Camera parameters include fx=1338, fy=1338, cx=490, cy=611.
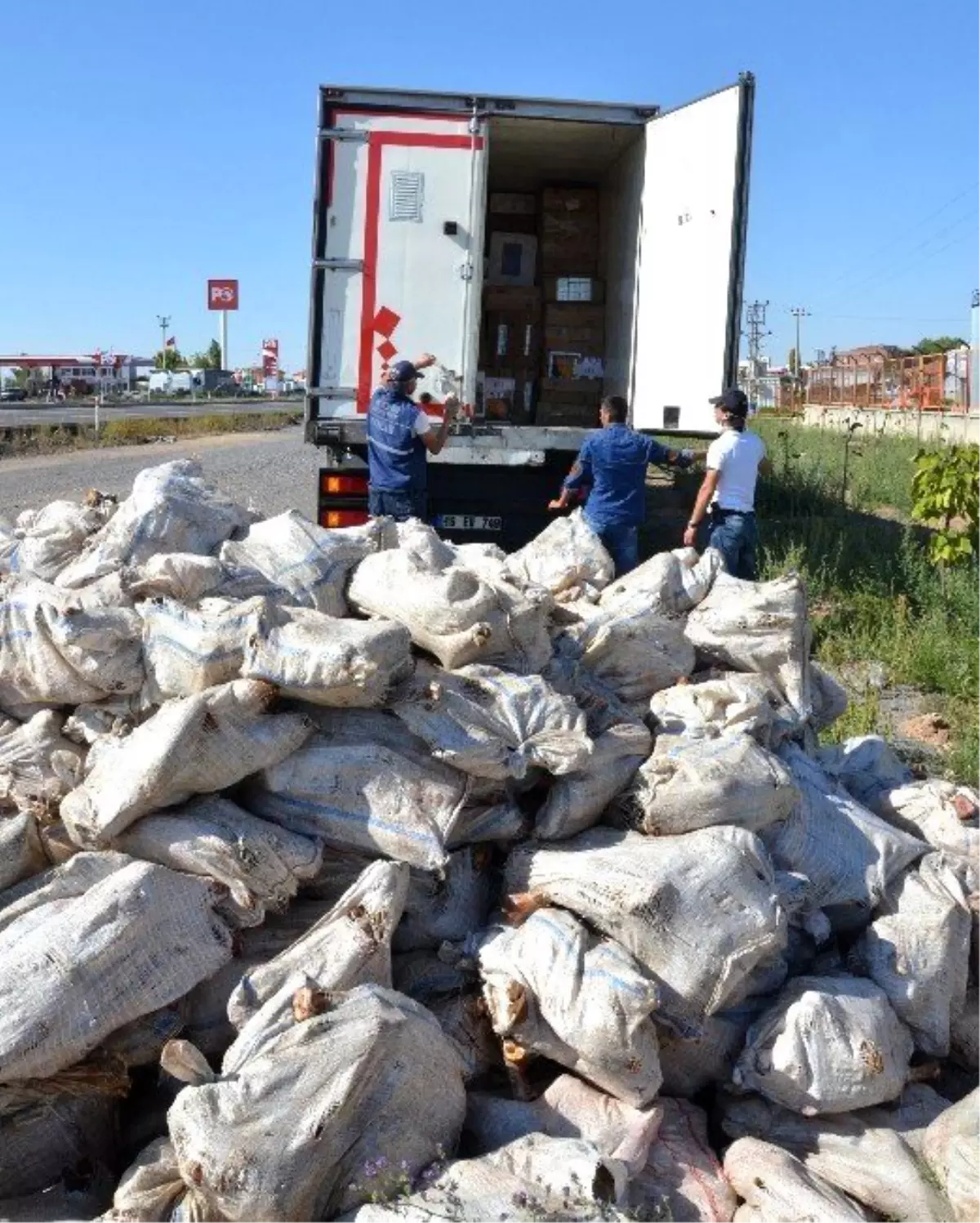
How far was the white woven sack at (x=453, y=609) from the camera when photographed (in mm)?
3568

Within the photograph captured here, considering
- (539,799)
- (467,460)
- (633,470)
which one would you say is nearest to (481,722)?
(539,799)

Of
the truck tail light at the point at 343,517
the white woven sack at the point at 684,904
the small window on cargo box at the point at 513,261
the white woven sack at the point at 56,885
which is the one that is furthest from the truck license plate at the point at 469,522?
the white woven sack at the point at 56,885

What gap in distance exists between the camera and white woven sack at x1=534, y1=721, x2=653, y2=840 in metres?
3.40

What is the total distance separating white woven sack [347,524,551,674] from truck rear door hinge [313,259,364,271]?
15.2ft

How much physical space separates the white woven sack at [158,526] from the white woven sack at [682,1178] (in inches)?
86.0

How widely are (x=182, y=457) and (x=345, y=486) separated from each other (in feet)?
40.1

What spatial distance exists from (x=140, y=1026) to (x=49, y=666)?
101 centimetres

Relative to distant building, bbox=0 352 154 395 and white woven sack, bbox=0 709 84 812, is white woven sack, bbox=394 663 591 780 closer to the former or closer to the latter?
white woven sack, bbox=0 709 84 812

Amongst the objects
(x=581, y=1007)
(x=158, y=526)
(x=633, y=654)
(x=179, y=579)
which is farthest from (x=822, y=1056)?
(x=158, y=526)

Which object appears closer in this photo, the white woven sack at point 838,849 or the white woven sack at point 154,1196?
the white woven sack at point 154,1196

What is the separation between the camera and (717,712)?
12.5 ft

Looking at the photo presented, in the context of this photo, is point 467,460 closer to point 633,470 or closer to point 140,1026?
point 633,470

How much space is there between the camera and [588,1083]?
119 inches

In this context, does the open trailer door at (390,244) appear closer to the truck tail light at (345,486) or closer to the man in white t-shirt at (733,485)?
the truck tail light at (345,486)
